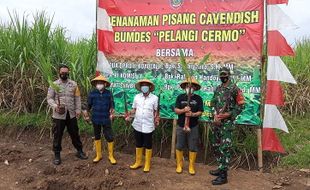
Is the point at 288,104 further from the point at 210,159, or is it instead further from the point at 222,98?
the point at 222,98

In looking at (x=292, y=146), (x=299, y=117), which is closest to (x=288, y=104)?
(x=299, y=117)

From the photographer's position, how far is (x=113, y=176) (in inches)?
236

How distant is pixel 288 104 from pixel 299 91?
0.35 metres

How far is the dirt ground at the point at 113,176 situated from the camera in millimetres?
5684

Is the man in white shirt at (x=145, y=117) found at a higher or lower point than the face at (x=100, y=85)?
lower

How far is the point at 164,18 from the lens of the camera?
680 centimetres

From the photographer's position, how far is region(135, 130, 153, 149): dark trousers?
19.9 feet

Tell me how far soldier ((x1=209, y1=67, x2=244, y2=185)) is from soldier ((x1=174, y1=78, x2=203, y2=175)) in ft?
0.88

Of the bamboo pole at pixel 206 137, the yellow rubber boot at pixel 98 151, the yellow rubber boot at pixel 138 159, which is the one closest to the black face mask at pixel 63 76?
the yellow rubber boot at pixel 98 151

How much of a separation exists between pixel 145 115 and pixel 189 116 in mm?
670

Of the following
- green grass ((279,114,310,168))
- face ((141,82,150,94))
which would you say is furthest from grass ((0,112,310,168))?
face ((141,82,150,94))

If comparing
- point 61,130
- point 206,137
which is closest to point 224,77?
point 206,137

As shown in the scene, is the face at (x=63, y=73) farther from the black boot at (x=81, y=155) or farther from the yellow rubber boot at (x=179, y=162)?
the yellow rubber boot at (x=179, y=162)

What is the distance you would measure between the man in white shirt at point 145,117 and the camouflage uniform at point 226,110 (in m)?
0.92
